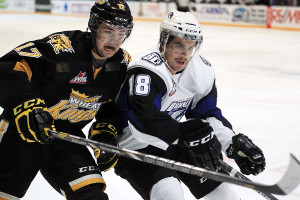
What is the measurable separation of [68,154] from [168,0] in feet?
49.9

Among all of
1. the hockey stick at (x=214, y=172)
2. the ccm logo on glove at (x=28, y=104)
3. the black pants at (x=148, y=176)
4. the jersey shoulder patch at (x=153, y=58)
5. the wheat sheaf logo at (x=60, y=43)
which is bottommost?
A: the black pants at (x=148, y=176)

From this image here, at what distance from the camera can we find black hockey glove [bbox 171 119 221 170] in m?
2.06

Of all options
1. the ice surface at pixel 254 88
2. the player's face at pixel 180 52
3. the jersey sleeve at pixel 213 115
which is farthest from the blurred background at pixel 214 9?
the player's face at pixel 180 52

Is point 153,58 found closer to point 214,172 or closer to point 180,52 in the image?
point 180,52

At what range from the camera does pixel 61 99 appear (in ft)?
7.55

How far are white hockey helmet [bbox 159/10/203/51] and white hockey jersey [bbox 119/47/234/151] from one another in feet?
0.35

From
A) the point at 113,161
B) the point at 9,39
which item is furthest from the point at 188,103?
the point at 9,39

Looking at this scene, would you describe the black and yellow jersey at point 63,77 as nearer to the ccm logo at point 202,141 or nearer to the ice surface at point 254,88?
the ccm logo at point 202,141

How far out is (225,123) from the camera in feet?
8.20

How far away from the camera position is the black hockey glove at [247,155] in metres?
2.27

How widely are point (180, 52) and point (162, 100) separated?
0.24m

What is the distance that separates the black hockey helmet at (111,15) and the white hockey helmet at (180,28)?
0.58 ft

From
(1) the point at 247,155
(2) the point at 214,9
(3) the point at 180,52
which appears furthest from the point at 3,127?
(2) the point at 214,9

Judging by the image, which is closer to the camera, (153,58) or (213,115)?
(153,58)
